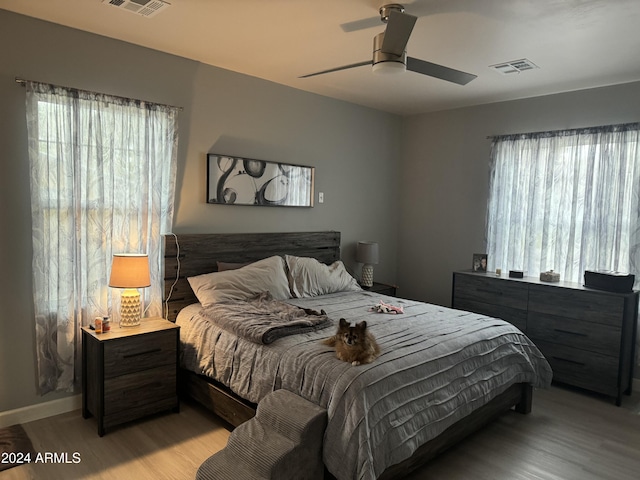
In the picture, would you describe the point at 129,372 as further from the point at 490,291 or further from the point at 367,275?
the point at 490,291

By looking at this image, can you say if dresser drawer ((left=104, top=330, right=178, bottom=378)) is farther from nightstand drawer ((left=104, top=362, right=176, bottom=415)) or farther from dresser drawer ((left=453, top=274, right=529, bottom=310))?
dresser drawer ((left=453, top=274, right=529, bottom=310))

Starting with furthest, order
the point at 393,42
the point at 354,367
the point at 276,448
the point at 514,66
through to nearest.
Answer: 1. the point at 514,66
2. the point at 393,42
3. the point at 354,367
4. the point at 276,448

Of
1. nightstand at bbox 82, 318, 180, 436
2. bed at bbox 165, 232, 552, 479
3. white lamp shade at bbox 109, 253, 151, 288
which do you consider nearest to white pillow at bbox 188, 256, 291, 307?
bed at bbox 165, 232, 552, 479

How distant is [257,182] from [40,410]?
2.36 meters

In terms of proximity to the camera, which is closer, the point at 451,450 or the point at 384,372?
the point at 384,372

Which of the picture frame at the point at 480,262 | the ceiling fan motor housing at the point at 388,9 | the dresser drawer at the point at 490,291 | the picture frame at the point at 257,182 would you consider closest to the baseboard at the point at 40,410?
the picture frame at the point at 257,182

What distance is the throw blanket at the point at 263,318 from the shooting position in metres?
2.60

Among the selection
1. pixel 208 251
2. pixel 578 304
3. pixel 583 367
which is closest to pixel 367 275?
pixel 208 251

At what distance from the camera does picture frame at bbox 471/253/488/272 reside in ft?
14.3

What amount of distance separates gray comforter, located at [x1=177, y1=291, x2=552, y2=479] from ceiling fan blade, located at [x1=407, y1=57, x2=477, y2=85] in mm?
1601

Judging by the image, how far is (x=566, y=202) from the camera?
13.1ft

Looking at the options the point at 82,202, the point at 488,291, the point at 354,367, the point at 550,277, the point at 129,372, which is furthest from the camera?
the point at 488,291

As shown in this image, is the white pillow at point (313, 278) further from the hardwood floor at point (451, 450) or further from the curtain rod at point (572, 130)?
the curtain rod at point (572, 130)

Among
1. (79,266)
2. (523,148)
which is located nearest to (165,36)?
(79,266)
